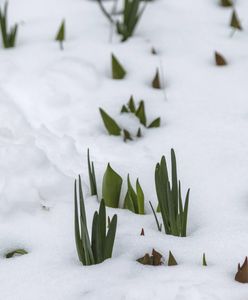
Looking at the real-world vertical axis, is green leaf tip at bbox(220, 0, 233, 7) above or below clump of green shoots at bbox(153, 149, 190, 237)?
above

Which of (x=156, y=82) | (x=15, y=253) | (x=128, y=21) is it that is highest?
(x=128, y=21)

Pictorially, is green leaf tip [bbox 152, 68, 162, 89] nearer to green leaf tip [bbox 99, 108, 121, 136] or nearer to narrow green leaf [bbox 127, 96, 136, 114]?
narrow green leaf [bbox 127, 96, 136, 114]

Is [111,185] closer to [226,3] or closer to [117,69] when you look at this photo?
[117,69]

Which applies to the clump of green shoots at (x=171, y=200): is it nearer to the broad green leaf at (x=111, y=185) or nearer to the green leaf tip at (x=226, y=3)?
the broad green leaf at (x=111, y=185)

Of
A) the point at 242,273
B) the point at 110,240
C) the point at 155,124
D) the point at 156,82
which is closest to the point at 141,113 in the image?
the point at 155,124

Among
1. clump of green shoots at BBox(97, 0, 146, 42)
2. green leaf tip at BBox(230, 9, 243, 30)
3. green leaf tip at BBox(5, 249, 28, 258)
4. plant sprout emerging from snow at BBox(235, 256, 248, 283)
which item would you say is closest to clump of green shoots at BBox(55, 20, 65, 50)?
clump of green shoots at BBox(97, 0, 146, 42)
